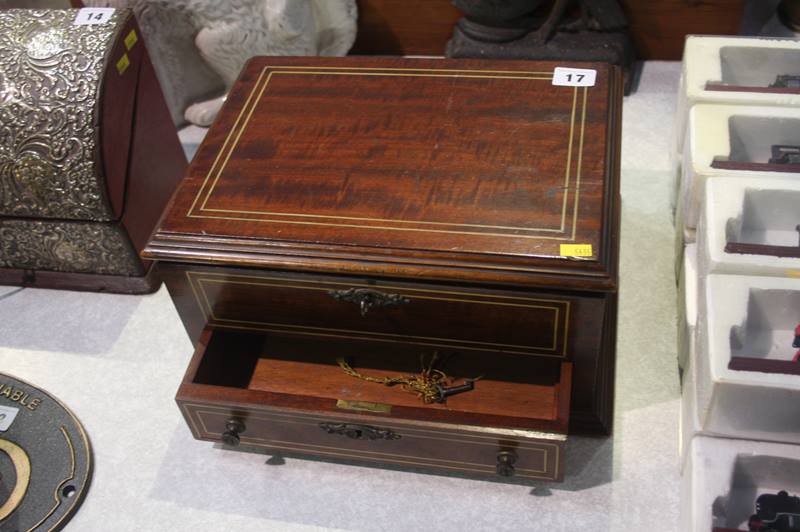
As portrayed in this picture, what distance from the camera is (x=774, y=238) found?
1.50 m

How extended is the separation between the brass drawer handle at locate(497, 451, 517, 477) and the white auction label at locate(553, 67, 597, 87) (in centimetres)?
69

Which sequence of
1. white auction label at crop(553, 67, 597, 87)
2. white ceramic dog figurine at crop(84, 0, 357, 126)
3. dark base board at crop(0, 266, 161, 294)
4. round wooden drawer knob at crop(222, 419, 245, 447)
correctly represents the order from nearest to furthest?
round wooden drawer knob at crop(222, 419, 245, 447) < white auction label at crop(553, 67, 597, 87) < dark base board at crop(0, 266, 161, 294) < white ceramic dog figurine at crop(84, 0, 357, 126)

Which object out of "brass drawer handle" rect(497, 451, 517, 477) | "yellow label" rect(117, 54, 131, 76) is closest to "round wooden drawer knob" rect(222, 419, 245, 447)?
"brass drawer handle" rect(497, 451, 517, 477)

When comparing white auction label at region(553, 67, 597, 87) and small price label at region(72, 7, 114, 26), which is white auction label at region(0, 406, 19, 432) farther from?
white auction label at region(553, 67, 597, 87)

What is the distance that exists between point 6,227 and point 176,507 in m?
0.72

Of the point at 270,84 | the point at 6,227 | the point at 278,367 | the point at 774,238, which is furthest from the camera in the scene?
the point at 6,227

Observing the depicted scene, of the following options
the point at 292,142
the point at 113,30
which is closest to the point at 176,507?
the point at 292,142

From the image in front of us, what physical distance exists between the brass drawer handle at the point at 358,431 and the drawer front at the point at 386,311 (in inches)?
6.7

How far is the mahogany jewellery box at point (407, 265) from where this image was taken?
135 cm

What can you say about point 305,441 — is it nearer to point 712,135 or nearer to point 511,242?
point 511,242

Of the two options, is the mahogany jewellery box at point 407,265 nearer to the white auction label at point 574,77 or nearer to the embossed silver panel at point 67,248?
the white auction label at point 574,77

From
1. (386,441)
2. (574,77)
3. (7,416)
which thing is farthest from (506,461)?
(7,416)

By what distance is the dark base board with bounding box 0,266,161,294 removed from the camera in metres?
1.94

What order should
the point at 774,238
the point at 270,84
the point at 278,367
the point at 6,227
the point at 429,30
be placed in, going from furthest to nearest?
1. the point at 429,30
2. the point at 6,227
3. the point at 270,84
4. the point at 278,367
5. the point at 774,238
